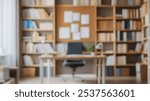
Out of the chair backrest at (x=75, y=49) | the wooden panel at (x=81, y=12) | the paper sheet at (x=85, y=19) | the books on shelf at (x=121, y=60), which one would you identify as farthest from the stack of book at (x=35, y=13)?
the books on shelf at (x=121, y=60)

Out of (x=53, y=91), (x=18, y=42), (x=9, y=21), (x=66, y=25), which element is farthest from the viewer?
(x=66, y=25)

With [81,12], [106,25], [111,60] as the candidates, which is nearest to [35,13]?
[81,12]

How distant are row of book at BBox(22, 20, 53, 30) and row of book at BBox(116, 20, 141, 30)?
1684mm

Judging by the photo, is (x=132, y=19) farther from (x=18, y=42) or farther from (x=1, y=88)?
(x=1, y=88)

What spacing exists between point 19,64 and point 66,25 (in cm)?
150

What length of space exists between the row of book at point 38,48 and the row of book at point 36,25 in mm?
406

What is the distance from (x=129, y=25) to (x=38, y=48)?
2302 millimetres

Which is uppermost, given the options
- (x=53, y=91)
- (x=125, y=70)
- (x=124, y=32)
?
(x=124, y=32)

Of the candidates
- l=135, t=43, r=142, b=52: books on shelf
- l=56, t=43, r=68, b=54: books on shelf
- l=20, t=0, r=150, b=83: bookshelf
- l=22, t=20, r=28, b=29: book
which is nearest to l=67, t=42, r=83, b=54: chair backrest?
l=20, t=0, r=150, b=83: bookshelf

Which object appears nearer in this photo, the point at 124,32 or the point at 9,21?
the point at 9,21

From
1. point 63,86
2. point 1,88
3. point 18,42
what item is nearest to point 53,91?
point 63,86

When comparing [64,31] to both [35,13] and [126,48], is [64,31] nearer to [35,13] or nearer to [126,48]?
[35,13]

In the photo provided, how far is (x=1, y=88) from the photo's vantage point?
3.12 ft

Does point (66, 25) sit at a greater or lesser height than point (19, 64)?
greater
